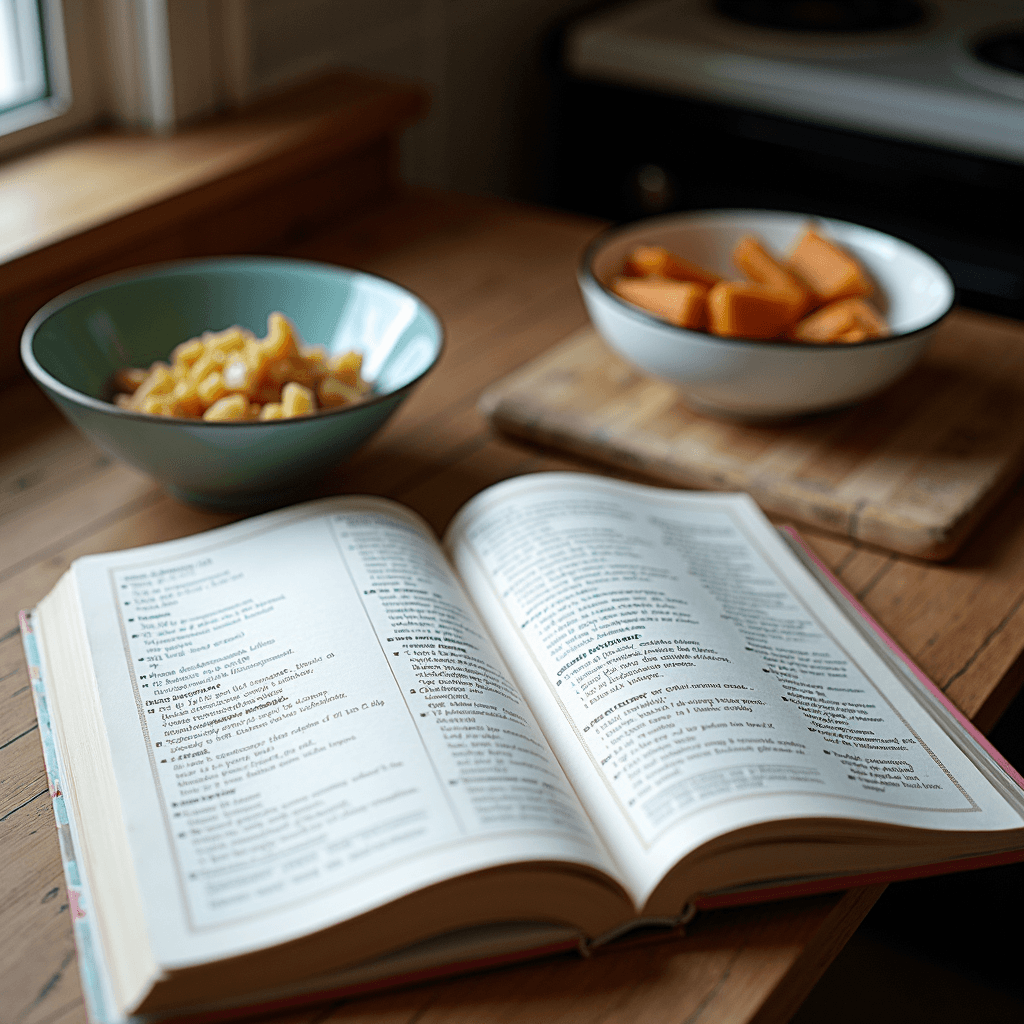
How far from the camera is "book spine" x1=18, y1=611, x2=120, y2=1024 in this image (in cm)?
47

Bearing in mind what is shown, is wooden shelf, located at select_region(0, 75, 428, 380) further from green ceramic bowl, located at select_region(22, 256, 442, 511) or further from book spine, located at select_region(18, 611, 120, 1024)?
book spine, located at select_region(18, 611, 120, 1024)

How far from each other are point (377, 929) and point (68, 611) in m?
0.30

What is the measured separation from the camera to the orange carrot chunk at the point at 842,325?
0.92 m

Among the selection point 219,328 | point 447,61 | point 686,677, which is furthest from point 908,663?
point 447,61

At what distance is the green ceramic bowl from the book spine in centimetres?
15

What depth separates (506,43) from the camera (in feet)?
5.90

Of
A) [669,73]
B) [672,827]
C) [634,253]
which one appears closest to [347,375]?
[634,253]

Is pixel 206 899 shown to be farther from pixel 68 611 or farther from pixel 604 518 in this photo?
pixel 604 518

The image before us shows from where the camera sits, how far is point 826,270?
101 centimetres

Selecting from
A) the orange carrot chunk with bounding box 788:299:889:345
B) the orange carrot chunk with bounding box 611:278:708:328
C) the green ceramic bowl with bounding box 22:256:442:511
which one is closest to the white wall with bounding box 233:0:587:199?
the green ceramic bowl with bounding box 22:256:442:511

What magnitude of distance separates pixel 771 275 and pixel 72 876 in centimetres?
74

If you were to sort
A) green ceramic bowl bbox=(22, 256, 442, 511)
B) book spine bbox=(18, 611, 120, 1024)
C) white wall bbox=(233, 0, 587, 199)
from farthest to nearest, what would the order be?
white wall bbox=(233, 0, 587, 199)
green ceramic bowl bbox=(22, 256, 442, 511)
book spine bbox=(18, 611, 120, 1024)

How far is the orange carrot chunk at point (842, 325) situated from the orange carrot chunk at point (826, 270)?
0.05ft

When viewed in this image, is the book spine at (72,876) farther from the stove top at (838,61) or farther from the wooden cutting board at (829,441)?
the stove top at (838,61)
